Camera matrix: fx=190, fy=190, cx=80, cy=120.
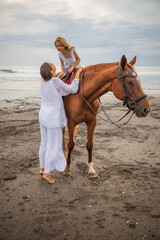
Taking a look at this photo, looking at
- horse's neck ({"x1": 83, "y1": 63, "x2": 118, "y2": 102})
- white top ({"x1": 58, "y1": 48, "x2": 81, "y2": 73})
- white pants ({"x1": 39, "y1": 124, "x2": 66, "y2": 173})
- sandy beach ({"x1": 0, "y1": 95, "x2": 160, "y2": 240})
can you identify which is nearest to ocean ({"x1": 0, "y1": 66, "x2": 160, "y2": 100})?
sandy beach ({"x1": 0, "y1": 95, "x2": 160, "y2": 240})

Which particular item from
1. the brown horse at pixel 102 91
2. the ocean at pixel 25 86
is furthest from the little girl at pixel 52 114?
the ocean at pixel 25 86

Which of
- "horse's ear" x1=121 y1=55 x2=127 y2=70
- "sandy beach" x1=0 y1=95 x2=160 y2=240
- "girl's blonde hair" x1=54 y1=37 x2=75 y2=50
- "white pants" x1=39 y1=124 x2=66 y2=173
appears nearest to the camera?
"sandy beach" x1=0 y1=95 x2=160 y2=240

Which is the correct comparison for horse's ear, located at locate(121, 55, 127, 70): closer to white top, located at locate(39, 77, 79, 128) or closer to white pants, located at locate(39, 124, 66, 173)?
white top, located at locate(39, 77, 79, 128)

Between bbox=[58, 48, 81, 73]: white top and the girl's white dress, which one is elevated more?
bbox=[58, 48, 81, 73]: white top

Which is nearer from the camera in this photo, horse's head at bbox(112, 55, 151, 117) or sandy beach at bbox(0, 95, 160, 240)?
sandy beach at bbox(0, 95, 160, 240)

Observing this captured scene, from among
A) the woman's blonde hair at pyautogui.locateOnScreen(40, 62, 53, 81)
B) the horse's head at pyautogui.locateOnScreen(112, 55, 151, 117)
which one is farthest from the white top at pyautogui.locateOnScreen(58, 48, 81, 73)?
the horse's head at pyautogui.locateOnScreen(112, 55, 151, 117)

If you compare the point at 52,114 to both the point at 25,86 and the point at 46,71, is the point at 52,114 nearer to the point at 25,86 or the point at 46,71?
the point at 46,71

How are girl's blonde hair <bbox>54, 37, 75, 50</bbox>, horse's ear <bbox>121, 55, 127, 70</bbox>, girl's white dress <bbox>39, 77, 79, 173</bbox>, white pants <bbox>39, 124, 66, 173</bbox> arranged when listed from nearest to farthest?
horse's ear <bbox>121, 55, 127, 70</bbox>
girl's white dress <bbox>39, 77, 79, 173</bbox>
white pants <bbox>39, 124, 66, 173</bbox>
girl's blonde hair <bbox>54, 37, 75, 50</bbox>

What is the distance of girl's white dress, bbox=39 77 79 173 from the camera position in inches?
129

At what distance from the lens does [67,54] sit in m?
4.03

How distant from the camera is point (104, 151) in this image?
4984mm

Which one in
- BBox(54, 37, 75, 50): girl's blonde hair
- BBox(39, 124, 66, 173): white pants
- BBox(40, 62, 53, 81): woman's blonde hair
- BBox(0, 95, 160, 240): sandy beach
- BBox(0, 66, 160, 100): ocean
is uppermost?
BBox(54, 37, 75, 50): girl's blonde hair

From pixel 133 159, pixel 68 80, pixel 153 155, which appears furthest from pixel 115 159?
pixel 68 80

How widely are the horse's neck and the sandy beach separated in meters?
1.68
